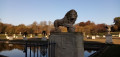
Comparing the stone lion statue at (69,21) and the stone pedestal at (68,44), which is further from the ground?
the stone lion statue at (69,21)

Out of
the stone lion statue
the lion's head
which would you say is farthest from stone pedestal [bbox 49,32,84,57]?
the lion's head

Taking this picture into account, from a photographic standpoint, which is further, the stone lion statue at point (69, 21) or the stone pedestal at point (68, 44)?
the stone lion statue at point (69, 21)

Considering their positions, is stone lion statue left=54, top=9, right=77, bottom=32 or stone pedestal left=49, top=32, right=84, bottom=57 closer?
stone pedestal left=49, top=32, right=84, bottom=57

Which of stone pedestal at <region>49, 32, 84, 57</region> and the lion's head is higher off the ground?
the lion's head

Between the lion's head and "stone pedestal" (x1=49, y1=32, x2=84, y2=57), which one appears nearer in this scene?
"stone pedestal" (x1=49, y1=32, x2=84, y2=57)

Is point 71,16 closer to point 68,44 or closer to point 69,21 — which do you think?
point 69,21

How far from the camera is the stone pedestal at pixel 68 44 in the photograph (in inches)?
212

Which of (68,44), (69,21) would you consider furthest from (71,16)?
(68,44)

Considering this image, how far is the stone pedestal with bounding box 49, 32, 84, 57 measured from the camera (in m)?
5.38

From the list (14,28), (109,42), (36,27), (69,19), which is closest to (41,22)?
(36,27)

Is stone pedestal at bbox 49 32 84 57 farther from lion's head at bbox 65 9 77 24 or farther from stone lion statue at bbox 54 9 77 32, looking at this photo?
lion's head at bbox 65 9 77 24

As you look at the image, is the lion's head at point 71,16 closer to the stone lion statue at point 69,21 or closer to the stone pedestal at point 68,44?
the stone lion statue at point 69,21

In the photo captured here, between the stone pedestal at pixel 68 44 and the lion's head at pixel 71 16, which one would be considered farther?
the lion's head at pixel 71 16

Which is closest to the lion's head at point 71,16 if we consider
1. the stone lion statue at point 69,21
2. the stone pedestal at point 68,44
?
the stone lion statue at point 69,21
